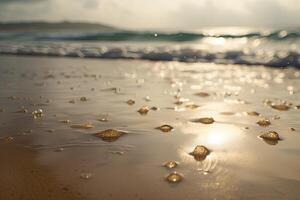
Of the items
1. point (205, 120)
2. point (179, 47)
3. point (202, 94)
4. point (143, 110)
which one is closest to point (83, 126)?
point (143, 110)

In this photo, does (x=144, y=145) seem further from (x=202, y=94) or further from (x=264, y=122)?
(x=202, y=94)

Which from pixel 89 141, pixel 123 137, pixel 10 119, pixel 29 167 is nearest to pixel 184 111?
pixel 123 137

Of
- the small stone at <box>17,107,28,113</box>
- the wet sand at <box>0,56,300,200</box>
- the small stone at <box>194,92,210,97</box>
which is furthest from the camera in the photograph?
the small stone at <box>194,92,210,97</box>

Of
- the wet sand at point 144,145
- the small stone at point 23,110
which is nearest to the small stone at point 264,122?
the wet sand at point 144,145

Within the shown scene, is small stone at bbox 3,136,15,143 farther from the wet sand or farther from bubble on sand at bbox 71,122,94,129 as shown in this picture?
bubble on sand at bbox 71,122,94,129

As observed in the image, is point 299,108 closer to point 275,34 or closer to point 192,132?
point 192,132

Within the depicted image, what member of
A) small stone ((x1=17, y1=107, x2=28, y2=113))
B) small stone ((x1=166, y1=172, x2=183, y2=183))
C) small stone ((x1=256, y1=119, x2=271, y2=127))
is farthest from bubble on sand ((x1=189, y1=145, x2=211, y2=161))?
small stone ((x1=17, y1=107, x2=28, y2=113))
